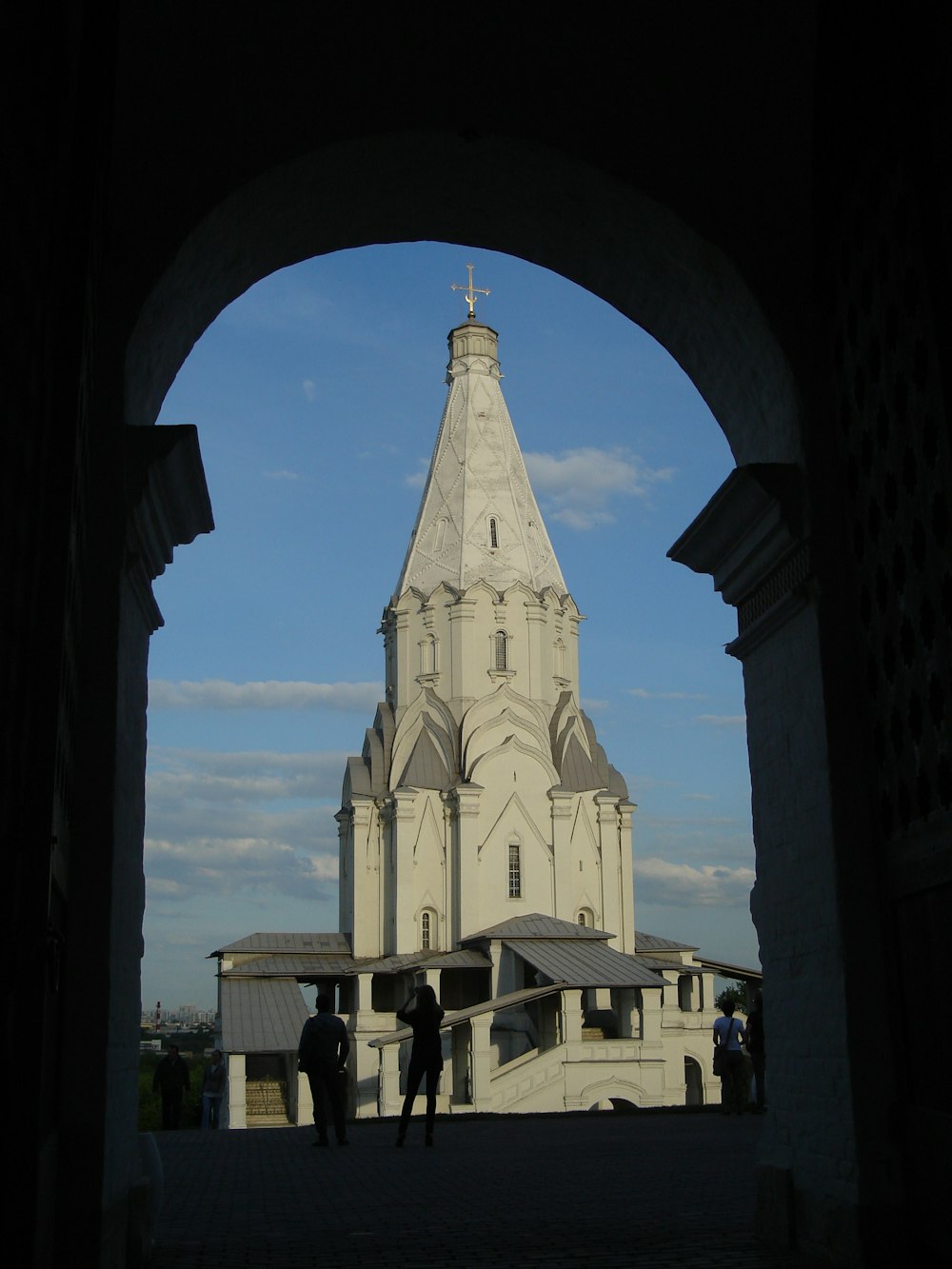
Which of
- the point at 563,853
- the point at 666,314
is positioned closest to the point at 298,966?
the point at 563,853

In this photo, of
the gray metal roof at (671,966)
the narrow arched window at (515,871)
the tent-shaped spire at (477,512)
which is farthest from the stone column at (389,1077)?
the tent-shaped spire at (477,512)

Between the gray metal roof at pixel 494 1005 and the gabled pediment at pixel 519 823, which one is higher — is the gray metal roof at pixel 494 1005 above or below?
below

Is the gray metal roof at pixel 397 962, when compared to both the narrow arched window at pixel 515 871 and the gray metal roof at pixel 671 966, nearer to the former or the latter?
the narrow arched window at pixel 515 871

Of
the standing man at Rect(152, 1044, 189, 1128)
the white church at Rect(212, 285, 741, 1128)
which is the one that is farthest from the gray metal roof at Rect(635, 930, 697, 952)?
the standing man at Rect(152, 1044, 189, 1128)

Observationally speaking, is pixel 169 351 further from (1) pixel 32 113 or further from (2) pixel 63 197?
(1) pixel 32 113

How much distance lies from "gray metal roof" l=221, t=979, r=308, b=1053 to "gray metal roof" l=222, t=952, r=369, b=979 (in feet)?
0.94

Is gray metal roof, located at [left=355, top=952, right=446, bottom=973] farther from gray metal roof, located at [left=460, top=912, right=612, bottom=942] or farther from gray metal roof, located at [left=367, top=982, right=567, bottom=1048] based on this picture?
gray metal roof, located at [left=367, top=982, right=567, bottom=1048]

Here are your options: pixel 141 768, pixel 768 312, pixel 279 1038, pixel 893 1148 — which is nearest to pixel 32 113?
pixel 141 768

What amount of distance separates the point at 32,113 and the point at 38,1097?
3.04 metres

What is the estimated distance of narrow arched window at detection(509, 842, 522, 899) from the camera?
46062 millimetres

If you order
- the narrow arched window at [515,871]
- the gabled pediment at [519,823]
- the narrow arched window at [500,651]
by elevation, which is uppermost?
the narrow arched window at [500,651]

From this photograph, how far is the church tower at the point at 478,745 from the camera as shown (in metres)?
46.2

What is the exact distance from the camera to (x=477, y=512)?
49844mm

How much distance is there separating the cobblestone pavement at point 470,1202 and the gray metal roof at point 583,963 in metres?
23.0
